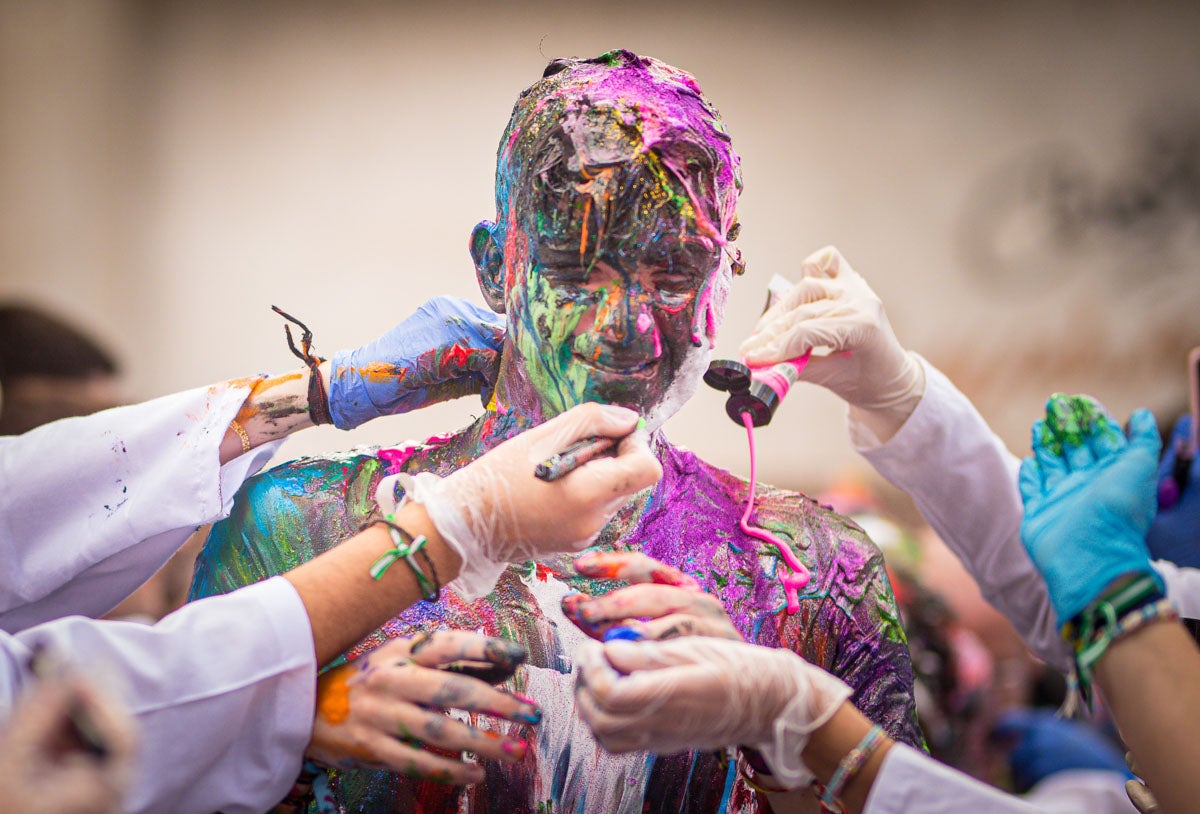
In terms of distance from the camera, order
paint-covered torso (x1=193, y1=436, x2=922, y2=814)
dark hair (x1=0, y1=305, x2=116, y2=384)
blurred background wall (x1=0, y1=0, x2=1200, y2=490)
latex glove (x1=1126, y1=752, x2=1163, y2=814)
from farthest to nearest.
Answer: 1. blurred background wall (x1=0, y1=0, x2=1200, y2=490)
2. dark hair (x1=0, y1=305, x2=116, y2=384)
3. latex glove (x1=1126, y1=752, x2=1163, y2=814)
4. paint-covered torso (x1=193, y1=436, x2=922, y2=814)

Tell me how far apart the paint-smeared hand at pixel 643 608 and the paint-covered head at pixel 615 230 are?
284 mm

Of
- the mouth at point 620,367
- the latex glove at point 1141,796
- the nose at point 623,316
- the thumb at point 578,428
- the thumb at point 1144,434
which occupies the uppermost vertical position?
the nose at point 623,316

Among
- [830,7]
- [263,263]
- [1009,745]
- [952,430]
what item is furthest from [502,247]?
[830,7]

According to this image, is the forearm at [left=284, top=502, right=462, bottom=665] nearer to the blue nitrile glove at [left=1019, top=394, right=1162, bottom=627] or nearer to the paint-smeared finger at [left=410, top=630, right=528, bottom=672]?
the paint-smeared finger at [left=410, top=630, right=528, bottom=672]

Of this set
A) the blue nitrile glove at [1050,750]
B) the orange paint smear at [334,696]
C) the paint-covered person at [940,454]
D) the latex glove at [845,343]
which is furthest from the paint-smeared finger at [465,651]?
the blue nitrile glove at [1050,750]

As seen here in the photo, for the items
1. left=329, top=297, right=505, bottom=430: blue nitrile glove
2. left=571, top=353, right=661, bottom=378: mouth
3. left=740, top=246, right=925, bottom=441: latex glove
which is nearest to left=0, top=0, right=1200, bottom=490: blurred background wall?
left=329, top=297, right=505, bottom=430: blue nitrile glove

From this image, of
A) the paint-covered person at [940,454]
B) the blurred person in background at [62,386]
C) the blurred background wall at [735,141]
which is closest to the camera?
the paint-covered person at [940,454]

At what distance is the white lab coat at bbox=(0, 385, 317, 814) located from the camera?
44.3 inches

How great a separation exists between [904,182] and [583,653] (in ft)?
11.0

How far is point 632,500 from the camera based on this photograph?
1.64 meters

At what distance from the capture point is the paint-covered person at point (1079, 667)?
117cm

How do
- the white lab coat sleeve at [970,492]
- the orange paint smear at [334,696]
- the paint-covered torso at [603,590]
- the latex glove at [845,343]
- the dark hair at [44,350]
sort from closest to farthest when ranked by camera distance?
the orange paint smear at [334,696] < the paint-covered torso at [603,590] < the latex glove at [845,343] < the white lab coat sleeve at [970,492] < the dark hair at [44,350]

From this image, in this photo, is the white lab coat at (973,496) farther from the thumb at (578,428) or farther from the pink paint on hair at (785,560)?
the thumb at (578,428)

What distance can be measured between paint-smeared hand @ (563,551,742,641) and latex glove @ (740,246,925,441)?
0.57 metres
